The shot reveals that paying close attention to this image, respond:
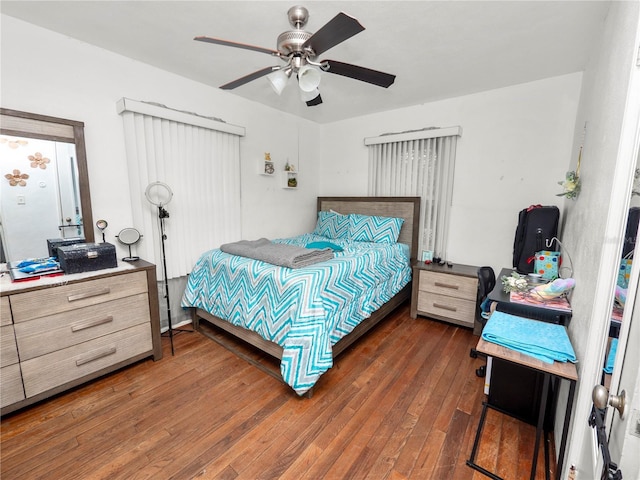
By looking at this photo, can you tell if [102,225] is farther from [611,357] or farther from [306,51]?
[611,357]

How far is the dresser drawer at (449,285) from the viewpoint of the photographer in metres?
2.69

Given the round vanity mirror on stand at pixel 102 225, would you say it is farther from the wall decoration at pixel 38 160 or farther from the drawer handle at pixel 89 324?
the drawer handle at pixel 89 324

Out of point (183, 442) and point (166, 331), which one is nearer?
point (183, 442)

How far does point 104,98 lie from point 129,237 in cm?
109

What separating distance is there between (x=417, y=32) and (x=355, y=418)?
98.7 inches

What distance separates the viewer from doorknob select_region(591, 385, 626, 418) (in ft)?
1.91

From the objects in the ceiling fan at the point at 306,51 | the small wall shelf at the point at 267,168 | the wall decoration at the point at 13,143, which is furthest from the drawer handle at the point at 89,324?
the small wall shelf at the point at 267,168

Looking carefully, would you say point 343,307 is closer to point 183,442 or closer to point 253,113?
point 183,442

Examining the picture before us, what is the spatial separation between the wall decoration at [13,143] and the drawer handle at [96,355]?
146cm

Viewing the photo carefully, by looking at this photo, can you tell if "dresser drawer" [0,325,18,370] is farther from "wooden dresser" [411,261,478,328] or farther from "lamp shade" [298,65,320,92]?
"wooden dresser" [411,261,478,328]

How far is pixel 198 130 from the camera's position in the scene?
269cm

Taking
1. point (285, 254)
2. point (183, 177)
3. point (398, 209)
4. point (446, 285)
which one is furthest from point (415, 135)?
point (183, 177)

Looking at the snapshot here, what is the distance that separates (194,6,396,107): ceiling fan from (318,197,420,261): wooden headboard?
1.80 metres

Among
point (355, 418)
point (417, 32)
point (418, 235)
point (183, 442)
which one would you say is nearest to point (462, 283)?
point (418, 235)
